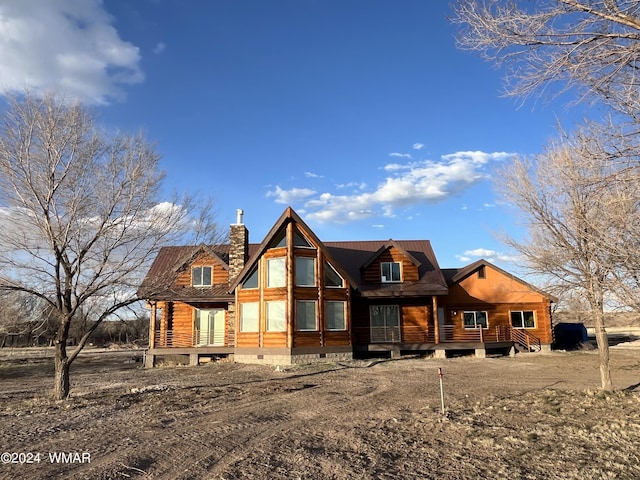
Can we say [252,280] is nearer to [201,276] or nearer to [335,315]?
[201,276]

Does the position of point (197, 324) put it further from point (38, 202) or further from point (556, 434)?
point (556, 434)

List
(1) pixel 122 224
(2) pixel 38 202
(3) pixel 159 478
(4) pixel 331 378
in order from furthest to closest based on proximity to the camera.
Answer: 1. (4) pixel 331 378
2. (1) pixel 122 224
3. (2) pixel 38 202
4. (3) pixel 159 478

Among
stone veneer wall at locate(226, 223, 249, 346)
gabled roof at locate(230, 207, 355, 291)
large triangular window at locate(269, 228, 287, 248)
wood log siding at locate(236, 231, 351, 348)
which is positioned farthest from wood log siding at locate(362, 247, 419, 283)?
stone veneer wall at locate(226, 223, 249, 346)

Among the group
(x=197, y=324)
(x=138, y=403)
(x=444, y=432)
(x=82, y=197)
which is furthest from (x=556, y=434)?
(x=197, y=324)

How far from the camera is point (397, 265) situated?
89.2 feet

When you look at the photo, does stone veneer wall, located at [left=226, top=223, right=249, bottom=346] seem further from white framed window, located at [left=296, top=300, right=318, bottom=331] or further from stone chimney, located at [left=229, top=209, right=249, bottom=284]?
white framed window, located at [left=296, top=300, right=318, bottom=331]

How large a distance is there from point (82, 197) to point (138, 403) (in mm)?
5502

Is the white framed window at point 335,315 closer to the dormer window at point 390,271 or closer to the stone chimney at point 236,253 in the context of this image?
the dormer window at point 390,271

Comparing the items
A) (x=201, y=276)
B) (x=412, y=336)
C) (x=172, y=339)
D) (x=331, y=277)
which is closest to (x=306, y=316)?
(x=331, y=277)

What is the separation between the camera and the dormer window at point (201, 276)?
1039 inches

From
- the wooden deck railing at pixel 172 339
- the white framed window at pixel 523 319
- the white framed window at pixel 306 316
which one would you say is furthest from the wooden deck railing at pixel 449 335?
the wooden deck railing at pixel 172 339

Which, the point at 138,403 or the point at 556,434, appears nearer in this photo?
the point at 556,434

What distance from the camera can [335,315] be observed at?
78.0 ft

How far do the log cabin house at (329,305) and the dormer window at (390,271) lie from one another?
0.06m
